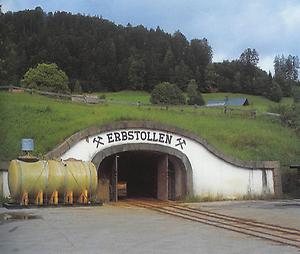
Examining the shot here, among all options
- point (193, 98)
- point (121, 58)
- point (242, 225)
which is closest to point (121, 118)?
point (242, 225)

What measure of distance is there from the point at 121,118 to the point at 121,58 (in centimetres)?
9254

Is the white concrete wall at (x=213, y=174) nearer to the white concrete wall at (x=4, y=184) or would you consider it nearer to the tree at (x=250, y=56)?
the white concrete wall at (x=4, y=184)

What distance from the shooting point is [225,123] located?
36344 millimetres

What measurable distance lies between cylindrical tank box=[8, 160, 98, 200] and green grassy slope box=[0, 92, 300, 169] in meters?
3.57

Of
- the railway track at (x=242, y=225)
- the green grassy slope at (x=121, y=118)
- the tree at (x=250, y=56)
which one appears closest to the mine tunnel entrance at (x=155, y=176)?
the green grassy slope at (x=121, y=118)

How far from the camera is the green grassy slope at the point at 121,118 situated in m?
27.0

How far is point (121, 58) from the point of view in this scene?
118 meters

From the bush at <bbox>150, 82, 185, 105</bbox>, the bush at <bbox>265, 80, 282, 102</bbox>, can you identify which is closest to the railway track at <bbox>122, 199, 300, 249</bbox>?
the bush at <bbox>150, 82, 185, 105</bbox>

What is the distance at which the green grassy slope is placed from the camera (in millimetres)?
27031

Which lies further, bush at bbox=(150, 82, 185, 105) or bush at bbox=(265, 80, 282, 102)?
bush at bbox=(265, 80, 282, 102)

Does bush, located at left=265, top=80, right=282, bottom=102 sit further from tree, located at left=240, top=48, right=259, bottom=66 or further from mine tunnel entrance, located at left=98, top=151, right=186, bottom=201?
mine tunnel entrance, located at left=98, top=151, right=186, bottom=201

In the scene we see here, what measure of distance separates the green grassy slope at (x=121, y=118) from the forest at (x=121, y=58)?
6088cm

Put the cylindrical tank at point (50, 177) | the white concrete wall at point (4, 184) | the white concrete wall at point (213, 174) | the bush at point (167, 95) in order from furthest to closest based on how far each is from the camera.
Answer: the bush at point (167, 95) < the white concrete wall at point (213, 174) < the white concrete wall at point (4, 184) < the cylindrical tank at point (50, 177)

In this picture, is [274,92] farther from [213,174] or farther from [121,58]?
[213,174]
